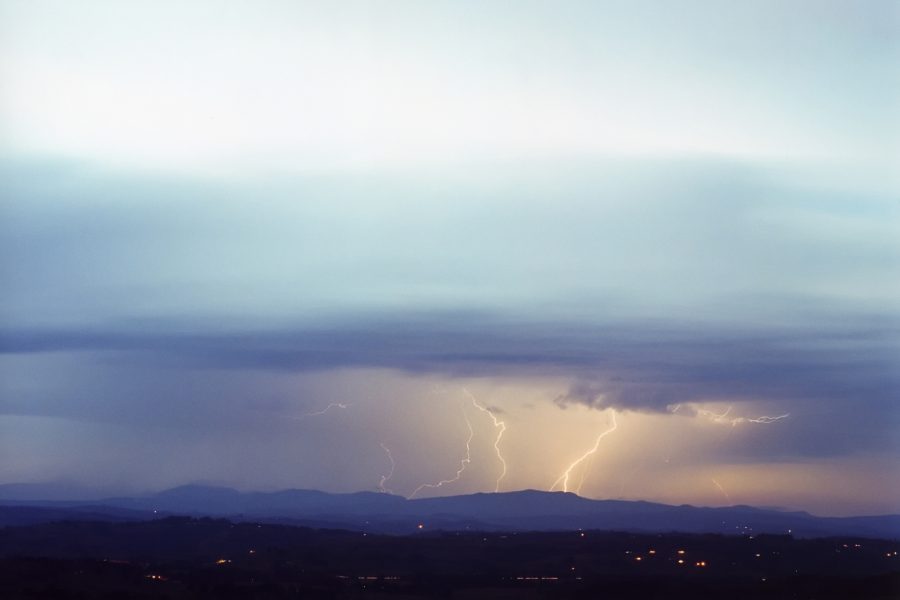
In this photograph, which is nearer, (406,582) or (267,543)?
(406,582)

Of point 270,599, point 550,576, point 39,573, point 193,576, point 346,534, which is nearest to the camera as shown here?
point 270,599

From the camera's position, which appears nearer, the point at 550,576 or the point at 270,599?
the point at 270,599

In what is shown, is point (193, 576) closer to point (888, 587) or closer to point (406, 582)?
point (406, 582)

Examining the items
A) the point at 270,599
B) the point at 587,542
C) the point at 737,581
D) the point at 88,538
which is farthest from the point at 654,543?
the point at 270,599

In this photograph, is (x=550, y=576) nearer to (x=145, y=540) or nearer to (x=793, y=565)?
(x=793, y=565)

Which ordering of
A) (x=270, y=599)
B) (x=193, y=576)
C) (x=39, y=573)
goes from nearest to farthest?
1. (x=270, y=599)
2. (x=39, y=573)
3. (x=193, y=576)

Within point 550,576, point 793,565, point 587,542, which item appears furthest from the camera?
point 587,542

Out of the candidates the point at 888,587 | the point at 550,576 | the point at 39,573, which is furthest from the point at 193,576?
Result: the point at 888,587
